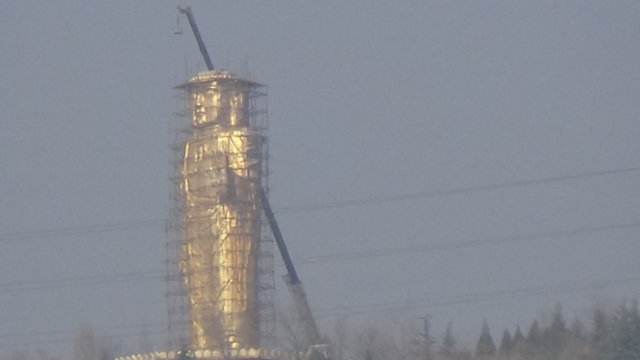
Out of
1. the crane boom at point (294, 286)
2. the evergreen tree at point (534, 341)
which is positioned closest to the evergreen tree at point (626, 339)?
the evergreen tree at point (534, 341)

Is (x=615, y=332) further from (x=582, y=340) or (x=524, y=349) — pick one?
(x=524, y=349)

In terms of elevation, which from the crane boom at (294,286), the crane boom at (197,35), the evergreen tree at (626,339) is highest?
the crane boom at (197,35)

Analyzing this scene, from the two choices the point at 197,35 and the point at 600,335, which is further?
the point at 197,35

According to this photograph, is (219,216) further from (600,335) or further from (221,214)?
(600,335)

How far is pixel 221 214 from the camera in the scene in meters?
62.3

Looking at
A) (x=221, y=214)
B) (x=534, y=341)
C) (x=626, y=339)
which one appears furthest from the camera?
(x=221, y=214)

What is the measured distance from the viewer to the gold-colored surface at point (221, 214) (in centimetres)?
6222

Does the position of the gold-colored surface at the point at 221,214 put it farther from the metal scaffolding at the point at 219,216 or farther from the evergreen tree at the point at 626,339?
the evergreen tree at the point at 626,339

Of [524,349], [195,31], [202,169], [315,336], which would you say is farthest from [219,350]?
[195,31]

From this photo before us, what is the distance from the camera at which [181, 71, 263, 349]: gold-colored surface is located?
62.2 meters

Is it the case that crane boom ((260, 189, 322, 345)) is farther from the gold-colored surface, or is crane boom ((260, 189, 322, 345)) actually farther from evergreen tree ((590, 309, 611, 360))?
evergreen tree ((590, 309, 611, 360))

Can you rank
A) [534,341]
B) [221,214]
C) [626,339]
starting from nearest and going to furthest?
1. [626,339]
2. [534,341]
3. [221,214]

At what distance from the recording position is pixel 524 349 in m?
51.5

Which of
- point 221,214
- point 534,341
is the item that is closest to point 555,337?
point 534,341
